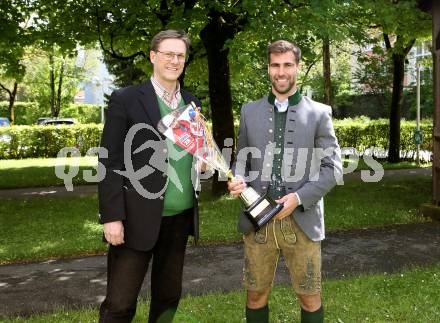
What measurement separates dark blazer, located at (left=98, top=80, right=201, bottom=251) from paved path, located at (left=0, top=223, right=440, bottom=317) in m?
2.38

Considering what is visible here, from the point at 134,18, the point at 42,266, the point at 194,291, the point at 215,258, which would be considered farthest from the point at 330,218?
the point at 134,18

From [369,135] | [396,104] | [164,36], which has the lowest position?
[369,135]

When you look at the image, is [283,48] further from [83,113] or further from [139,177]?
[83,113]

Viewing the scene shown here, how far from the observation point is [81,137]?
A: 84.8 ft

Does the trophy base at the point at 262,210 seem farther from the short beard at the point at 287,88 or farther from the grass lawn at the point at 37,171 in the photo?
the grass lawn at the point at 37,171

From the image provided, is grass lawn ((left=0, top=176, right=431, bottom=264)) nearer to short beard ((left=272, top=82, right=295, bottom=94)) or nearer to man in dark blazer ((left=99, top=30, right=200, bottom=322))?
man in dark blazer ((left=99, top=30, right=200, bottom=322))

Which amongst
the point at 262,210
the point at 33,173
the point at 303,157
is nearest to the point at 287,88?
the point at 303,157

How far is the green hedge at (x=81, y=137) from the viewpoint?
23281mm

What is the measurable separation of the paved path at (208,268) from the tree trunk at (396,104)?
462 inches

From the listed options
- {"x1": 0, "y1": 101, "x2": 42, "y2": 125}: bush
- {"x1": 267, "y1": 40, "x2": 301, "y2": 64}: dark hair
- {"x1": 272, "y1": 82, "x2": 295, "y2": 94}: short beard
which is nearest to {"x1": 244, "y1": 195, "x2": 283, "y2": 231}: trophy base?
{"x1": 272, "y1": 82, "x2": 295, "y2": 94}: short beard

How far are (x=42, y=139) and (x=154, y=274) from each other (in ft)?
75.1

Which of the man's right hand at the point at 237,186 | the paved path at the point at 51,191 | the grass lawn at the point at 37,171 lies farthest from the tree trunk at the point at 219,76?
the man's right hand at the point at 237,186

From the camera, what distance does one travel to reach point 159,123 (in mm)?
3473

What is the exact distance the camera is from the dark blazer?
3445 millimetres
